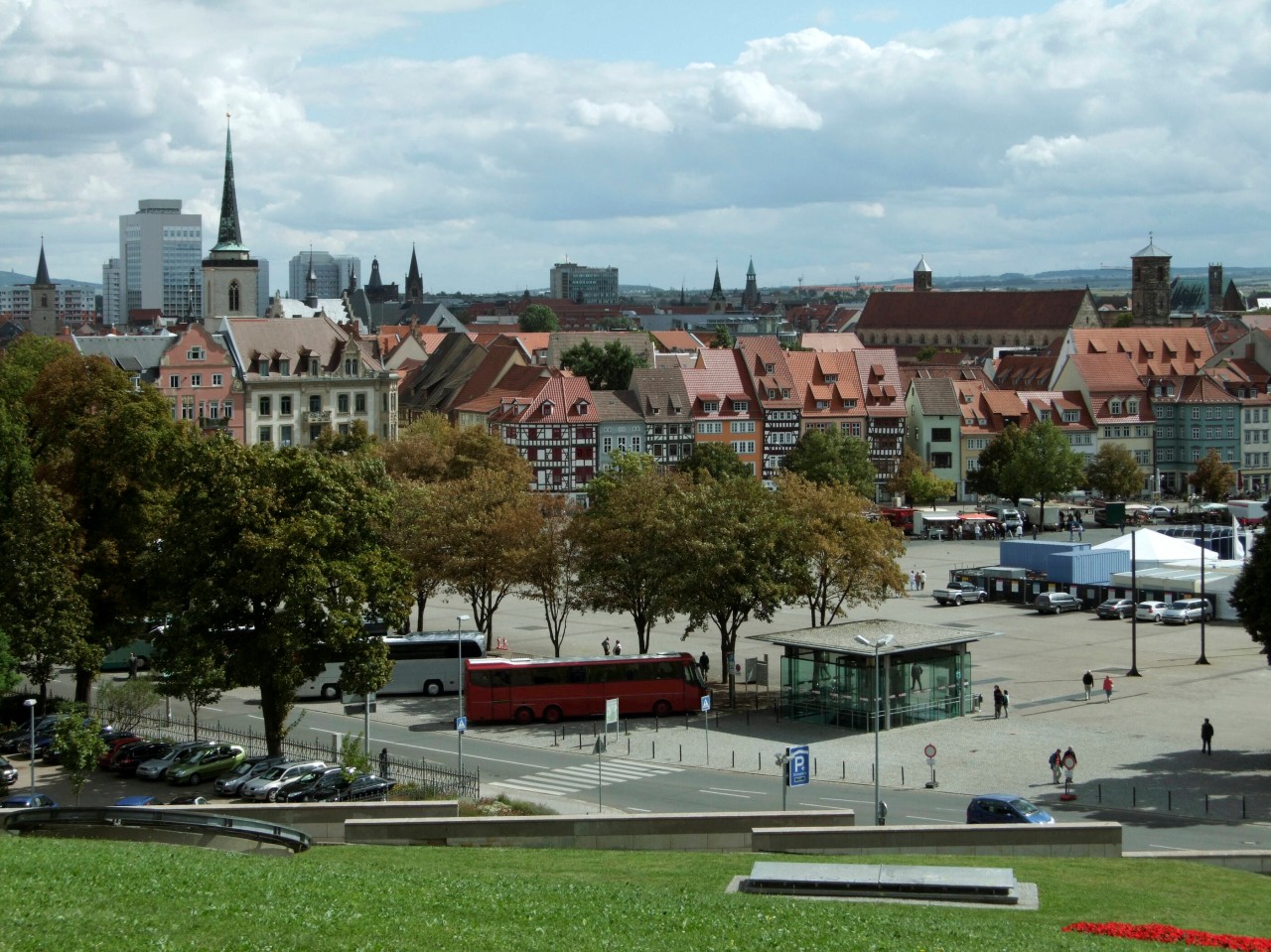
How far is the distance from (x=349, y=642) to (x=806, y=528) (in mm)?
18020

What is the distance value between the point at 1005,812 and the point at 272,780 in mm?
17297

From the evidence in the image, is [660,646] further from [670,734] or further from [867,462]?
[867,462]

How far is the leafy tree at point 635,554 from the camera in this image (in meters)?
56.4

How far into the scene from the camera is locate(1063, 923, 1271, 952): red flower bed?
2352 centimetres

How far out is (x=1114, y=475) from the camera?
12131 cm

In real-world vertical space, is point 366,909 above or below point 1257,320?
below

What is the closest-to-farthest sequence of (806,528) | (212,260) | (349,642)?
(349,642) < (806,528) < (212,260)

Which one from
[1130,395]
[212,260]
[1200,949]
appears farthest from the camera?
[212,260]

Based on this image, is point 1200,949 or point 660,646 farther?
point 660,646

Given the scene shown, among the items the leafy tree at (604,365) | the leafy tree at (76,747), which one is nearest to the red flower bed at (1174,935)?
the leafy tree at (76,747)

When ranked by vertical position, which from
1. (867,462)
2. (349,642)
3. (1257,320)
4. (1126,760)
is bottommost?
(1126,760)

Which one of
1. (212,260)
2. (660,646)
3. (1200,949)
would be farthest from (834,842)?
(212,260)

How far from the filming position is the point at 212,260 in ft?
536

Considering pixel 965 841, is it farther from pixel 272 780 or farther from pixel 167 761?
pixel 167 761
